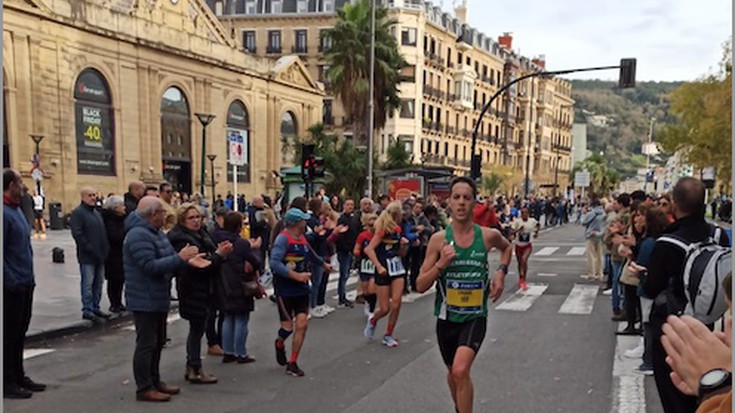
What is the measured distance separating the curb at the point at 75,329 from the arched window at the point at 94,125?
23.7 metres

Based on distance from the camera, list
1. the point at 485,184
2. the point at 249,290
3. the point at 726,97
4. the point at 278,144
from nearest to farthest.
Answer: the point at 249,290, the point at 726,97, the point at 278,144, the point at 485,184

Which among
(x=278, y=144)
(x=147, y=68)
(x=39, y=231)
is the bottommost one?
(x=39, y=231)

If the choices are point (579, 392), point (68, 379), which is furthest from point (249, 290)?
point (579, 392)

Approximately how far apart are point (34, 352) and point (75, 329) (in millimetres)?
1010

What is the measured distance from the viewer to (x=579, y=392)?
19.3ft

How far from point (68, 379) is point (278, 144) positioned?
3941cm

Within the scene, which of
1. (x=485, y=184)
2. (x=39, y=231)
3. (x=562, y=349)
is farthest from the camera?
(x=485, y=184)

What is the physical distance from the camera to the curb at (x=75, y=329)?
7635 millimetres

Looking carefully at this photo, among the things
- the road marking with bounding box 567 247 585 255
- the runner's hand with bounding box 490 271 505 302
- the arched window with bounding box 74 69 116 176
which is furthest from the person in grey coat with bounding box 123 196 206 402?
the arched window with bounding box 74 69 116 176

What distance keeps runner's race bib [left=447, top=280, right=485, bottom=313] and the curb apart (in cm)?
589

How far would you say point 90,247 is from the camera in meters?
8.35

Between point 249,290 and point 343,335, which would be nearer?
point 249,290

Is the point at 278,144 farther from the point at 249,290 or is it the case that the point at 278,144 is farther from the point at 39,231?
the point at 249,290

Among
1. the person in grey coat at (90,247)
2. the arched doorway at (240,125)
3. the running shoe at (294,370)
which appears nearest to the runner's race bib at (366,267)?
the running shoe at (294,370)
